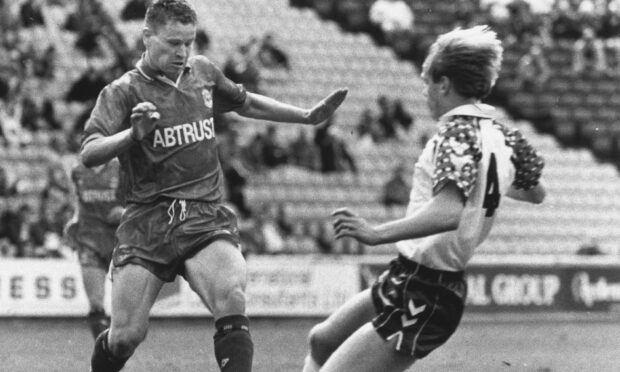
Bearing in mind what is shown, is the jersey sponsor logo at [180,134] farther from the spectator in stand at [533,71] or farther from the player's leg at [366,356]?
the spectator in stand at [533,71]

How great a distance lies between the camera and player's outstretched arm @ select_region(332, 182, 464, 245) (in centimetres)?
501

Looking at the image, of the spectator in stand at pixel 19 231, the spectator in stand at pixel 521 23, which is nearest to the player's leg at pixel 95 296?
the spectator in stand at pixel 19 231

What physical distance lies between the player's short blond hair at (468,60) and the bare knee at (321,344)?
4.23 ft

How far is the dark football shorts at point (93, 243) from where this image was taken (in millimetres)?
11328

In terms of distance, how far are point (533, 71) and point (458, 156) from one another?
2240 cm

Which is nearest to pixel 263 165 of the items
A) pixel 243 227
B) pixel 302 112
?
pixel 243 227

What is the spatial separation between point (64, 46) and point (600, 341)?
35.4 ft

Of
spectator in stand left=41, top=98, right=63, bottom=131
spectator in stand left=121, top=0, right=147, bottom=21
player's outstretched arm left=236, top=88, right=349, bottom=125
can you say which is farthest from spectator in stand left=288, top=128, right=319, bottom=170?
player's outstretched arm left=236, top=88, right=349, bottom=125

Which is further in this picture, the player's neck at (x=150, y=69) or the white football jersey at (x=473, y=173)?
the player's neck at (x=150, y=69)

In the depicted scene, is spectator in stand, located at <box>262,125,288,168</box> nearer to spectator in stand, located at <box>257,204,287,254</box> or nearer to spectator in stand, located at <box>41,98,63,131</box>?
spectator in stand, located at <box>257,204,287,254</box>

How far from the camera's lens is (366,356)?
5.28 metres

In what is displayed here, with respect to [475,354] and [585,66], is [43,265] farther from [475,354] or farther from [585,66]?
[585,66]

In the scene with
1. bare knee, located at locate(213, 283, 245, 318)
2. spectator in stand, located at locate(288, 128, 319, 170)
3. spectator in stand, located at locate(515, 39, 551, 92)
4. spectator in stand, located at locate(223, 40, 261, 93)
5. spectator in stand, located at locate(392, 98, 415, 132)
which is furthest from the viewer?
spectator in stand, located at locate(515, 39, 551, 92)

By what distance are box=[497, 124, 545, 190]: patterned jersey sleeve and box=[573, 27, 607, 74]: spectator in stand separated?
74.2ft
